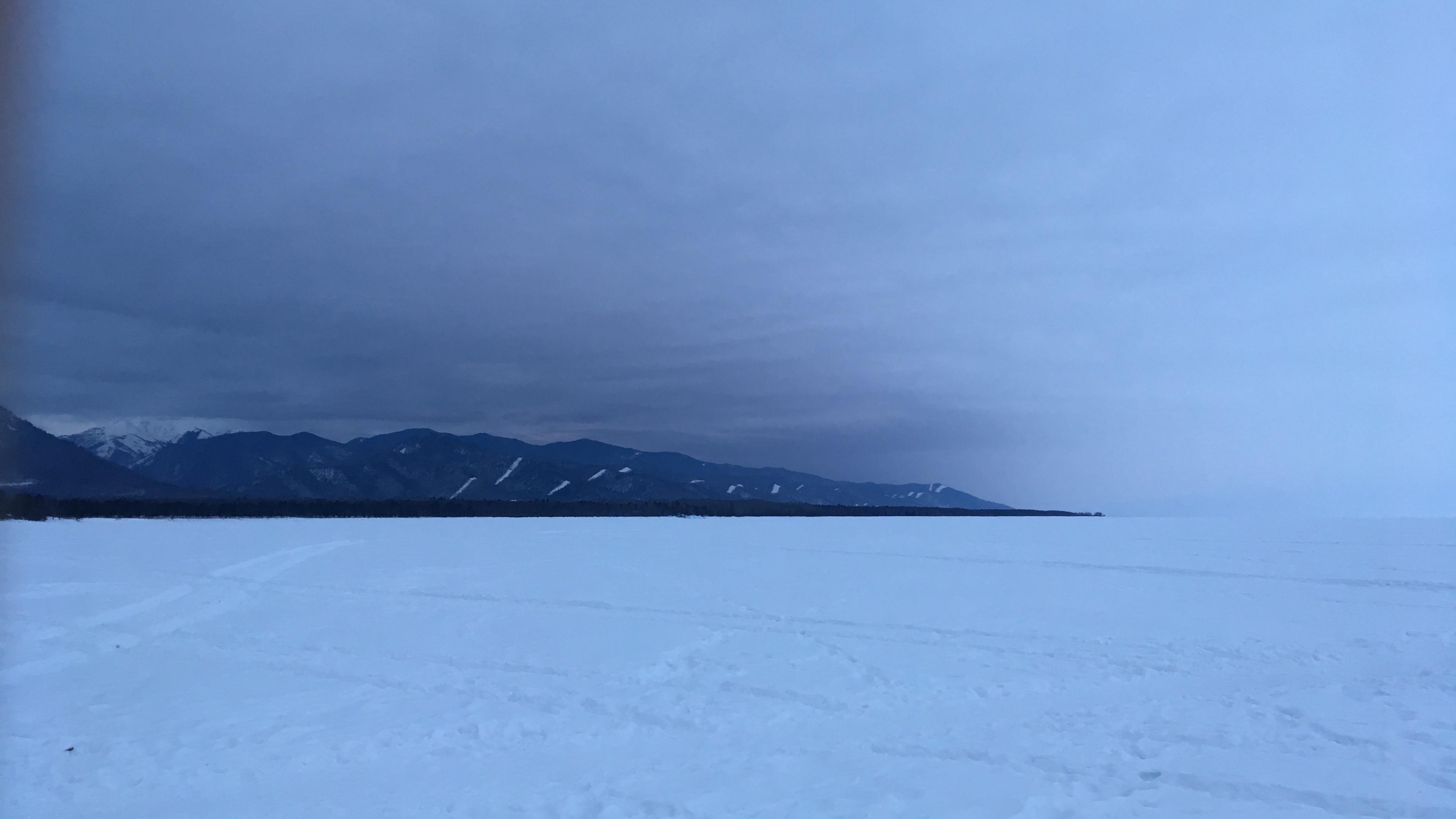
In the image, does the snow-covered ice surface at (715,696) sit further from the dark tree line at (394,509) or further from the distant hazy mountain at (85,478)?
the distant hazy mountain at (85,478)

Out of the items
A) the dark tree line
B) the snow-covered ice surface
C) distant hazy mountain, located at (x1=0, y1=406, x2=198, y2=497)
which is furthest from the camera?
distant hazy mountain, located at (x1=0, y1=406, x2=198, y2=497)

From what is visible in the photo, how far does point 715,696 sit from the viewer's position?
23.2ft

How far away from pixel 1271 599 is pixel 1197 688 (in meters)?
7.78

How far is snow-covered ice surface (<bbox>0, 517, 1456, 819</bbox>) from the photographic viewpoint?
4910 mm

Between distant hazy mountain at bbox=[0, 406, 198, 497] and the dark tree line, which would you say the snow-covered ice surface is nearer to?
the dark tree line

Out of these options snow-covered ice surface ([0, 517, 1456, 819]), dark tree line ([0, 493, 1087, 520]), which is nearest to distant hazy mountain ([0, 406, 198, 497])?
dark tree line ([0, 493, 1087, 520])

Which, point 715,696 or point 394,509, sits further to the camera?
point 394,509

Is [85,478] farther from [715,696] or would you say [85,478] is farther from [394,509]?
[715,696]

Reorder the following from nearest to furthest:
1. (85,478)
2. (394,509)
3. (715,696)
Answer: (715,696)
(394,509)
(85,478)

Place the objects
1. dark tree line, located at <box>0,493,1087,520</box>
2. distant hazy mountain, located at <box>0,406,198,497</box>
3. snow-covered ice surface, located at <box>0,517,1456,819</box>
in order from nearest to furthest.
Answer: snow-covered ice surface, located at <box>0,517,1456,819</box>
dark tree line, located at <box>0,493,1087,520</box>
distant hazy mountain, located at <box>0,406,198,497</box>

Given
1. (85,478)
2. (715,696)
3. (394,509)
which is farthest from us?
(85,478)

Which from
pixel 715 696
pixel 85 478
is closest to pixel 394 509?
pixel 715 696

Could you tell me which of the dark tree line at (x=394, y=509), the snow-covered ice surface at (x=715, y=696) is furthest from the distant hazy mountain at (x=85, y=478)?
the snow-covered ice surface at (x=715, y=696)

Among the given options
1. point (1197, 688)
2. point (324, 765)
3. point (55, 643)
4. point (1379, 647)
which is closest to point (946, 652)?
point (1197, 688)
